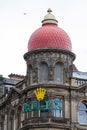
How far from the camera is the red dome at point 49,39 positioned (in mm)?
74000

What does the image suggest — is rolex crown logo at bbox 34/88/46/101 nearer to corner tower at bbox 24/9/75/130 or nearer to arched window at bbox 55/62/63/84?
corner tower at bbox 24/9/75/130

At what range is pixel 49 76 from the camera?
73.1 meters

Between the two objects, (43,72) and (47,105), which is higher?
(43,72)

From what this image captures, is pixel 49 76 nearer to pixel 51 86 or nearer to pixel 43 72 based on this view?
pixel 43 72

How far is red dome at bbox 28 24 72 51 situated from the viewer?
74000 millimetres

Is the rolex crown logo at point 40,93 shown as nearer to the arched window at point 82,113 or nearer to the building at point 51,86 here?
the building at point 51,86

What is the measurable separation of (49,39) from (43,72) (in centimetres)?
420

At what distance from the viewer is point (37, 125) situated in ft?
234

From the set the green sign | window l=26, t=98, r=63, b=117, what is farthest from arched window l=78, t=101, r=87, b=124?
the green sign

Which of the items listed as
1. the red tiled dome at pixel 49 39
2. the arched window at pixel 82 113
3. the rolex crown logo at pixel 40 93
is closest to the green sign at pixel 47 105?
the rolex crown logo at pixel 40 93

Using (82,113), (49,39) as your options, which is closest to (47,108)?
(82,113)

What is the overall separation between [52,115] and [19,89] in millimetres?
8483

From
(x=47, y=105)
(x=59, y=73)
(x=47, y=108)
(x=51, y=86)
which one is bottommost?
(x=47, y=108)

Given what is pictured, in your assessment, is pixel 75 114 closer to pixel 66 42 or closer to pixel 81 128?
pixel 81 128
